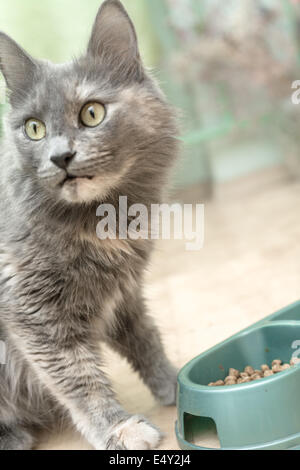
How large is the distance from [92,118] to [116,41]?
250 mm

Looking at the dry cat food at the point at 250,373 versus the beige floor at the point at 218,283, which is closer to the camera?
the dry cat food at the point at 250,373

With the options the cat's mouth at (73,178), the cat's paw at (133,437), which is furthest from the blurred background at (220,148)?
the cat's mouth at (73,178)

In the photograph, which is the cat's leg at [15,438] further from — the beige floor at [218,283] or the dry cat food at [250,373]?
the dry cat food at [250,373]

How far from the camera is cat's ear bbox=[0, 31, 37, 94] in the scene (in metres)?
1.30

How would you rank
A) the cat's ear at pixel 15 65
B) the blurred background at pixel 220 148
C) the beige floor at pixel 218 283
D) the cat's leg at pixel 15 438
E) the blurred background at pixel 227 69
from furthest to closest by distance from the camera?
1. the blurred background at pixel 227 69
2. the blurred background at pixel 220 148
3. the beige floor at pixel 218 283
4. the cat's leg at pixel 15 438
5. the cat's ear at pixel 15 65

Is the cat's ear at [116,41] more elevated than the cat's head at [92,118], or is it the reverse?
the cat's ear at [116,41]

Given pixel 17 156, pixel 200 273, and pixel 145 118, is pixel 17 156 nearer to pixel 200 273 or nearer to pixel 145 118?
pixel 145 118

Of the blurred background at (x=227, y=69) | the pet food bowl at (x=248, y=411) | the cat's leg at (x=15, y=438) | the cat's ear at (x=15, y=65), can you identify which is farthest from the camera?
the blurred background at (x=227, y=69)

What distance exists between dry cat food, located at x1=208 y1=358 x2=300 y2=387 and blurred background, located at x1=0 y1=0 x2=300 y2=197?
2331mm

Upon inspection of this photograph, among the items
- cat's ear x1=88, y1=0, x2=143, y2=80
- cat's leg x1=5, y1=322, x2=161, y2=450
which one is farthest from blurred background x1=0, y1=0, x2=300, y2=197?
cat's leg x1=5, y1=322, x2=161, y2=450

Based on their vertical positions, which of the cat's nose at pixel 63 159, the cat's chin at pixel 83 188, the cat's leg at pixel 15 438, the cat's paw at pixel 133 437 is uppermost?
the cat's nose at pixel 63 159

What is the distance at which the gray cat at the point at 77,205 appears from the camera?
123cm
